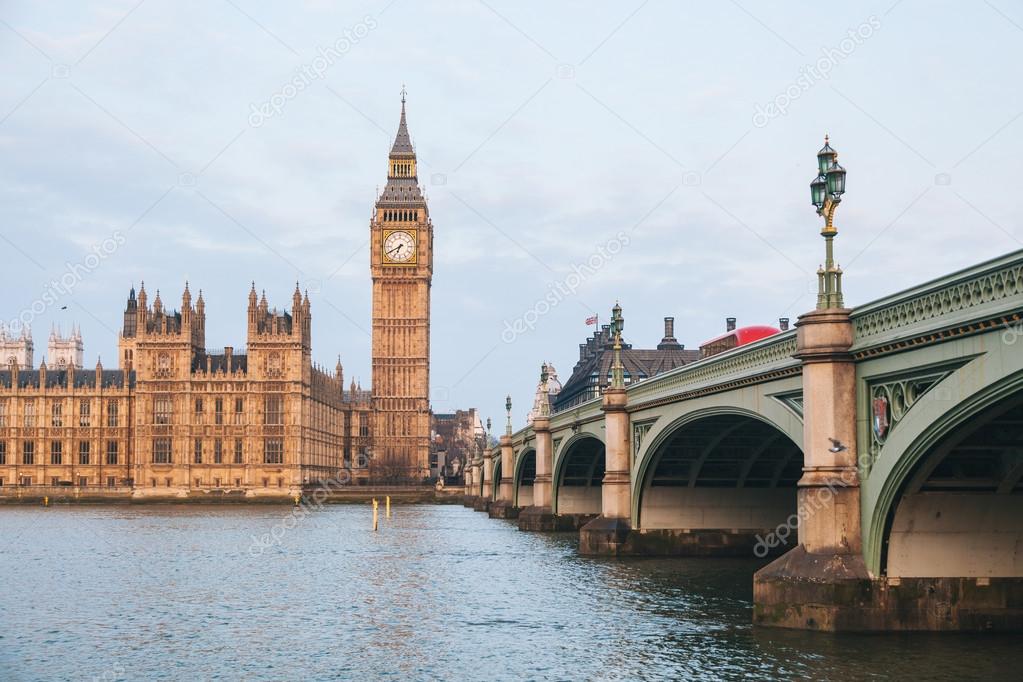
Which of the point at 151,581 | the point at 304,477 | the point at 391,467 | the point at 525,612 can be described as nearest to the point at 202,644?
the point at 525,612

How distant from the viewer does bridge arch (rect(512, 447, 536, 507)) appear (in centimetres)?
9700

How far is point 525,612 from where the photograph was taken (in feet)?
112

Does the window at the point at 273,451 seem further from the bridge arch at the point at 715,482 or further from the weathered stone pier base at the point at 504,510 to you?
the bridge arch at the point at 715,482

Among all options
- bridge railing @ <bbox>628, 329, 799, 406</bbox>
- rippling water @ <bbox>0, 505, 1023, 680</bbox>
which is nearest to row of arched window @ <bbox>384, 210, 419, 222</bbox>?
rippling water @ <bbox>0, 505, 1023, 680</bbox>

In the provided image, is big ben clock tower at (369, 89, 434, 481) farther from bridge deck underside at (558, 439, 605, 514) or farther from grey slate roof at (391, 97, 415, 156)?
bridge deck underside at (558, 439, 605, 514)

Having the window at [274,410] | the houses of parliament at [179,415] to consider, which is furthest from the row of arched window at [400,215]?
the window at [274,410]

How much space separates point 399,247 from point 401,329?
12.3 m

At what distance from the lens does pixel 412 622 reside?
32344 mm

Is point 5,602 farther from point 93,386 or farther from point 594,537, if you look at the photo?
point 93,386

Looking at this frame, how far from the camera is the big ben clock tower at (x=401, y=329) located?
177 m

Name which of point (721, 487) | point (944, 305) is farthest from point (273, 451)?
point (944, 305)

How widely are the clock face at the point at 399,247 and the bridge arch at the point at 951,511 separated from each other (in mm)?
158644

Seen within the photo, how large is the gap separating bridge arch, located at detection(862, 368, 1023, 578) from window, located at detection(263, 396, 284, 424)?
129895 millimetres

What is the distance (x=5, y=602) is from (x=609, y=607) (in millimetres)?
A: 17957
